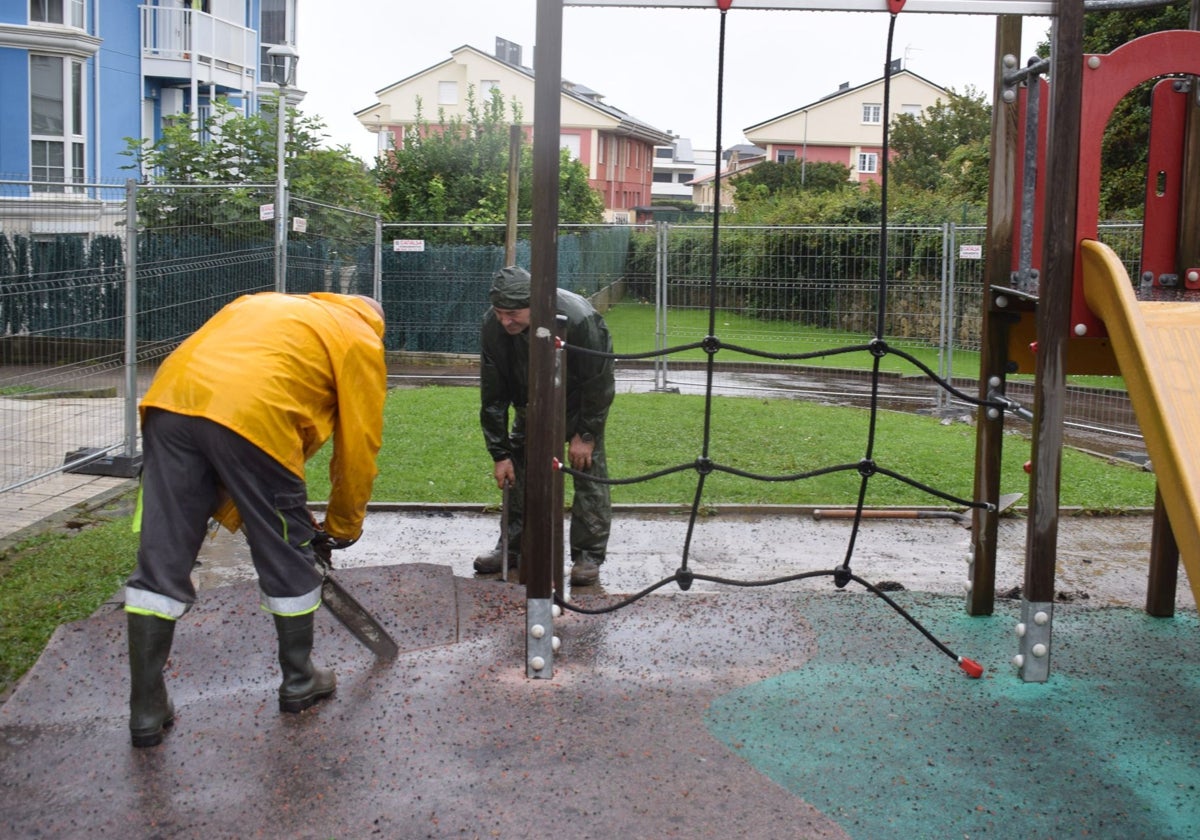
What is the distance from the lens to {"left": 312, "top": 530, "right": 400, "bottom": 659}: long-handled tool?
15.6ft

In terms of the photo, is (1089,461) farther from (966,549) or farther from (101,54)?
(101,54)

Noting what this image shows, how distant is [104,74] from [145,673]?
27.1m

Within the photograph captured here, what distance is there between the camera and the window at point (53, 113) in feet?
83.5

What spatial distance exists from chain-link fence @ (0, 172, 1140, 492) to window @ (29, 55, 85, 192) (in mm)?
3681

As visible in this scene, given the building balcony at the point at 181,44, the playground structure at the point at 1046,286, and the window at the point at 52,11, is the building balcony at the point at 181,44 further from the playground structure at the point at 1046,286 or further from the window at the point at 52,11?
the playground structure at the point at 1046,286

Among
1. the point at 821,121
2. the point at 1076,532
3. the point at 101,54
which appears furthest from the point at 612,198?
the point at 1076,532

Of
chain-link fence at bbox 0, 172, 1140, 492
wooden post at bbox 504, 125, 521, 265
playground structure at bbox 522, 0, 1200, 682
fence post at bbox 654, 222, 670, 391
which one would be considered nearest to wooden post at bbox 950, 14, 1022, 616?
playground structure at bbox 522, 0, 1200, 682

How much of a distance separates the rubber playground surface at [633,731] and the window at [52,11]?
2361cm

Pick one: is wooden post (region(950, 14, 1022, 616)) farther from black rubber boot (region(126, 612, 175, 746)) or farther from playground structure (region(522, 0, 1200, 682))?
black rubber boot (region(126, 612, 175, 746))

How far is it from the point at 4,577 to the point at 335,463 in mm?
3042

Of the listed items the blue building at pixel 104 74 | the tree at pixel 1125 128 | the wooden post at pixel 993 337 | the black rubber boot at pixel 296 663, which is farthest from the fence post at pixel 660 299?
the black rubber boot at pixel 296 663

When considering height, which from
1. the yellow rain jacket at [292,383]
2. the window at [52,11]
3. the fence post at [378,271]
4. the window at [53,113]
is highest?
the window at [52,11]

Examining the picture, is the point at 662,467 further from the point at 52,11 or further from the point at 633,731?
the point at 52,11

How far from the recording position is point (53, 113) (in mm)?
25688
